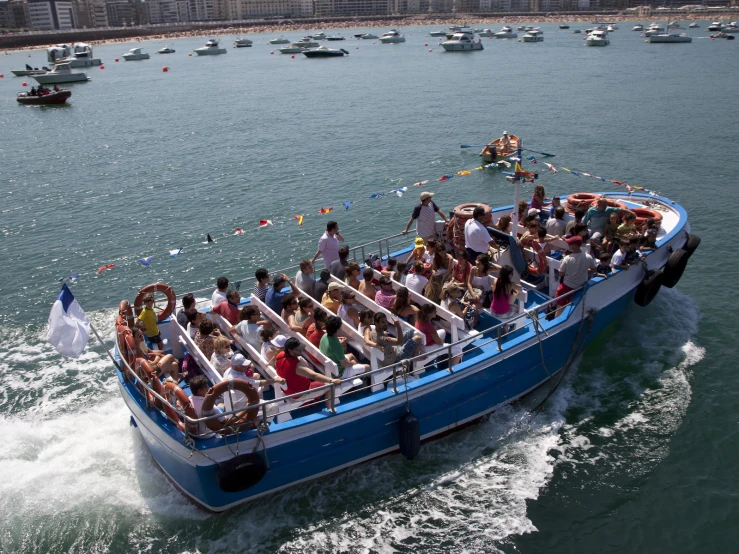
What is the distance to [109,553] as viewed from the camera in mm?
8906

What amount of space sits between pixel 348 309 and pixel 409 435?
227cm

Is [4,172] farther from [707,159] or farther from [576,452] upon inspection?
[707,159]

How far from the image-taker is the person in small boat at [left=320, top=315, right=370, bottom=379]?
9.12 m

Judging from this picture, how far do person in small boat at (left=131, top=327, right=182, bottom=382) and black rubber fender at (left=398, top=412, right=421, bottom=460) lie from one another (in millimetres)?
3637

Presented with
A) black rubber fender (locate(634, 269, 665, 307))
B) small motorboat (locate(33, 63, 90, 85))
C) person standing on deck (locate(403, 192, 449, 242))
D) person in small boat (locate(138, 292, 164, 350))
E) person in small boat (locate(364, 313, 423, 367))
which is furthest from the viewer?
small motorboat (locate(33, 63, 90, 85))

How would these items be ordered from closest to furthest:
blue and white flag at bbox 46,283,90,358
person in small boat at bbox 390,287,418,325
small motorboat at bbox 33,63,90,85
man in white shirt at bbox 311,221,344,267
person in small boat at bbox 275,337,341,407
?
person in small boat at bbox 275,337,341,407
blue and white flag at bbox 46,283,90,358
person in small boat at bbox 390,287,418,325
man in white shirt at bbox 311,221,344,267
small motorboat at bbox 33,63,90,85

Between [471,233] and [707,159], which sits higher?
[471,233]

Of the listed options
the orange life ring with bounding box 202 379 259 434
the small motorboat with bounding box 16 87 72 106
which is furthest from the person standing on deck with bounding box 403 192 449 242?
the small motorboat with bounding box 16 87 72 106

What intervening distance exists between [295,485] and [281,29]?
585 feet

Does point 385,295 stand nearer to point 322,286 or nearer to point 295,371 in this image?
point 322,286

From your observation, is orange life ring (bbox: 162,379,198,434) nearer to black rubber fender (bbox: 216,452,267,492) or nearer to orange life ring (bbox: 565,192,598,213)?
black rubber fender (bbox: 216,452,267,492)

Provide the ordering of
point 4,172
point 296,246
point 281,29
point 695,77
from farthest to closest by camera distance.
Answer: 1. point 281,29
2. point 695,77
3. point 4,172
4. point 296,246

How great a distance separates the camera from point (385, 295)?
35.1 ft

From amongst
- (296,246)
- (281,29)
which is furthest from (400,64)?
(281,29)
